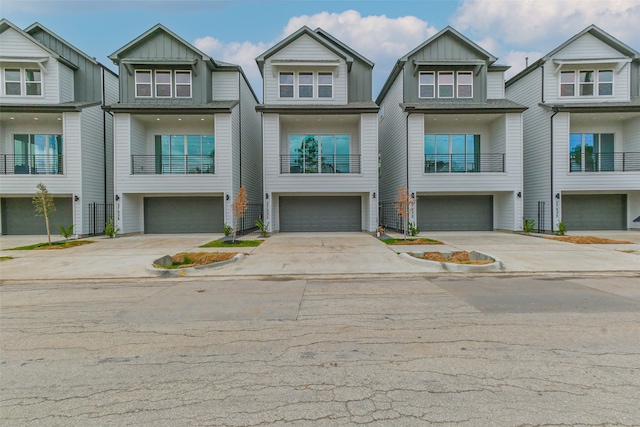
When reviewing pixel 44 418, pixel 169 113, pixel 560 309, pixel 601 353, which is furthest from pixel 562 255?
pixel 169 113

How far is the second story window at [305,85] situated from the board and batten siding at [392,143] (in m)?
5.35

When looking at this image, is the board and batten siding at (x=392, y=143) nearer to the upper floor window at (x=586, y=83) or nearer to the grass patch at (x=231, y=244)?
the grass patch at (x=231, y=244)

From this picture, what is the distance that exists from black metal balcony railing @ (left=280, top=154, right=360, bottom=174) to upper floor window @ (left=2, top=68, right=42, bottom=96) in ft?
46.7

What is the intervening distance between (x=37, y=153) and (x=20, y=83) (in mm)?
3864

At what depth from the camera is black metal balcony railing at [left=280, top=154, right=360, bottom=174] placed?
767 inches

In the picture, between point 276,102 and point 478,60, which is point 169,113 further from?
point 478,60

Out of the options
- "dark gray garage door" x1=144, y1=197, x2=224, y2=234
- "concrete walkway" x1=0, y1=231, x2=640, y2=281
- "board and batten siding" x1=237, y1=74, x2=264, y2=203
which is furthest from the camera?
"board and batten siding" x1=237, y1=74, x2=264, y2=203

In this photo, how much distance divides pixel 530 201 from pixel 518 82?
794 centimetres

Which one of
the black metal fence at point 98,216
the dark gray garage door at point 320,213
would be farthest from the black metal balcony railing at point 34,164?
the dark gray garage door at point 320,213

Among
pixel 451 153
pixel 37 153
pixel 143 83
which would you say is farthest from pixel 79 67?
pixel 451 153

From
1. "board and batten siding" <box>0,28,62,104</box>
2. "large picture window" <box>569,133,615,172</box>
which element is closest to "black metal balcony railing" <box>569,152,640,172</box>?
"large picture window" <box>569,133,615,172</box>

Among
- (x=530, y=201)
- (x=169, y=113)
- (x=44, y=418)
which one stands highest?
(x=169, y=113)

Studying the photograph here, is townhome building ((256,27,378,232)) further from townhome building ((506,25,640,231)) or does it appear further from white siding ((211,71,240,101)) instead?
townhome building ((506,25,640,231))

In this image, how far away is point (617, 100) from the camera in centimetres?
1878
